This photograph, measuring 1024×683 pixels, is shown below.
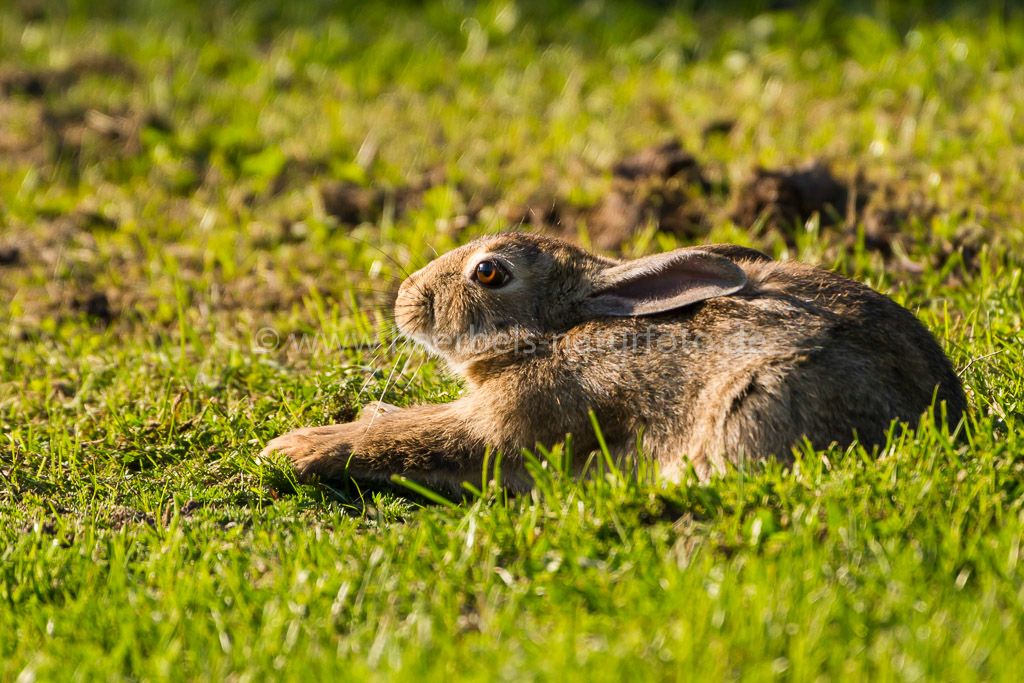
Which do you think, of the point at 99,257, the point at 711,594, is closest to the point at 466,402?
the point at 711,594

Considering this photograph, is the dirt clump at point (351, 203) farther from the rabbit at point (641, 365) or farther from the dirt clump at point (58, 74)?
the dirt clump at point (58, 74)

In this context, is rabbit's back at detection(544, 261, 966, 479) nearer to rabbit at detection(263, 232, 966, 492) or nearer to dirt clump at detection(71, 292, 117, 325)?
rabbit at detection(263, 232, 966, 492)

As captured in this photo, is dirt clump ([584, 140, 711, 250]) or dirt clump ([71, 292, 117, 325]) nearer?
dirt clump ([71, 292, 117, 325])

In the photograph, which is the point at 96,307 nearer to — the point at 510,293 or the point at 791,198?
the point at 510,293

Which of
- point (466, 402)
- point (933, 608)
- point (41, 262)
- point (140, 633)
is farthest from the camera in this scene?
point (41, 262)

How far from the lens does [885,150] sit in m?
7.74

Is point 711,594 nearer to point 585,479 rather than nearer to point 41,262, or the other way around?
point 585,479

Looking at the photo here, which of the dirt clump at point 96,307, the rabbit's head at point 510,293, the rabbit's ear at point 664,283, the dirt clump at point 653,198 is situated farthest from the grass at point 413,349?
the rabbit's ear at point 664,283

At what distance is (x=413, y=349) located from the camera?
5.46 meters

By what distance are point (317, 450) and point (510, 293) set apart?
1005 millimetres

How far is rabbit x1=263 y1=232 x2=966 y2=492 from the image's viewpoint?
427 centimetres

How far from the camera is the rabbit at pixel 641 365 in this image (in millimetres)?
4273

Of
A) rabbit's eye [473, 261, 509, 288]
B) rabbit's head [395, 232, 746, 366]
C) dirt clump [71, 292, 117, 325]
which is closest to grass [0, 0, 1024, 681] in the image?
dirt clump [71, 292, 117, 325]

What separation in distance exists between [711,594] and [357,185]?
5146 mm
